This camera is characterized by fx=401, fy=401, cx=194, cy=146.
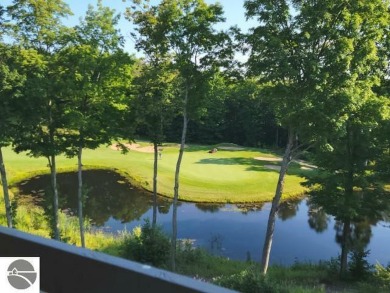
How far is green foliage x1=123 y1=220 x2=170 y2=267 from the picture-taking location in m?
21.4

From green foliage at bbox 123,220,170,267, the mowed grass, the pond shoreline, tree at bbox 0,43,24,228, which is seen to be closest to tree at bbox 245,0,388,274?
green foliage at bbox 123,220,170,267

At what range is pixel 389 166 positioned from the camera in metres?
19.9

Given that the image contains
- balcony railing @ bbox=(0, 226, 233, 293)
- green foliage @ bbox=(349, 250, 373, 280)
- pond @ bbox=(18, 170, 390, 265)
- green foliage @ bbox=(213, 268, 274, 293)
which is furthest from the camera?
pond @ bbox=(18, 170, 390, 265)

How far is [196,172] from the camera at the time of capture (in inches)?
1797

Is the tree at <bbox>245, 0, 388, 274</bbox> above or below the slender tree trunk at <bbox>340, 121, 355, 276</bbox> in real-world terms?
above

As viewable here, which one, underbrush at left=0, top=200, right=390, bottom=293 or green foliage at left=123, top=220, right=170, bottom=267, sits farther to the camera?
green foliage at left=123, top=220, right=170, bottom=267

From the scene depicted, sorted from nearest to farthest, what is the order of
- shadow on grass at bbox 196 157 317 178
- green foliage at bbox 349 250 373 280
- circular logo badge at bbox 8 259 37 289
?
1. circular logo badge at bbox 8 259 37 289
2. green foliage at bbox 349 250 373 280
3. shadow on grass at bbox 196 157 317 178

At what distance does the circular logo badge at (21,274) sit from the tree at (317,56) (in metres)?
14.4

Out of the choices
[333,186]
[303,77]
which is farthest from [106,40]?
[333,186]

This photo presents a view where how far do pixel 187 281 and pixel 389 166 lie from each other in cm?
2057

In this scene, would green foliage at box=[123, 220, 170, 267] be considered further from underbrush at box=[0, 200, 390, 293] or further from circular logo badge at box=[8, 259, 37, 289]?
circular logo badge at box=[8, 259, 37, 289]

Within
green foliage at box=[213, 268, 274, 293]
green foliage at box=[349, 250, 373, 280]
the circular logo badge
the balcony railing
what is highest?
the balcony railing

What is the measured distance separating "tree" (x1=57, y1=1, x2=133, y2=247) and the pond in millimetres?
5359

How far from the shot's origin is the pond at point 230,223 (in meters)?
27.6
